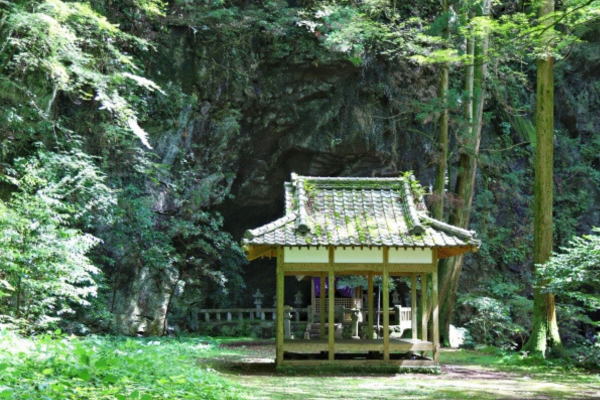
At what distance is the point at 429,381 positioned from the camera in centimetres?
1105

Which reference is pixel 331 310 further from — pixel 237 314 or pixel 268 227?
pixel 237 314

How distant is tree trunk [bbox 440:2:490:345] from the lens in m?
18.5

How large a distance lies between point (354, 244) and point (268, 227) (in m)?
1.56

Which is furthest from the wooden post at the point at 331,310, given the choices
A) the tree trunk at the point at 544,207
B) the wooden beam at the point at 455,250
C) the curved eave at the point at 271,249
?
the tree trunk at the point at 544,207

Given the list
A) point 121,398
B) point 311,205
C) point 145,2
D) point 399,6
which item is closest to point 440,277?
point 311,205

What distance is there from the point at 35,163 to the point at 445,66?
36.2 ft

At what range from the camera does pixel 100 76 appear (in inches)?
517

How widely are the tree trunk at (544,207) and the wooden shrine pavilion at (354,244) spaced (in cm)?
290

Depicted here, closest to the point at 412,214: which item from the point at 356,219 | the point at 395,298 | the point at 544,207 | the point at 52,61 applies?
the point at 356,219

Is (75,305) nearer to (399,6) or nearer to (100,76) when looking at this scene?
(100,76)

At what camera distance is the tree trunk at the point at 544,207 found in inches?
564

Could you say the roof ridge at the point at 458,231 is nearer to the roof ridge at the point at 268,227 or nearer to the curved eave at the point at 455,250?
the curved eave at the point at 455,250

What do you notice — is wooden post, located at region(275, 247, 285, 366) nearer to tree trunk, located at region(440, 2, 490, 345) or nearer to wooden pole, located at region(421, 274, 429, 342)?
wooden pole, located at region(421, 274, 429, 342)

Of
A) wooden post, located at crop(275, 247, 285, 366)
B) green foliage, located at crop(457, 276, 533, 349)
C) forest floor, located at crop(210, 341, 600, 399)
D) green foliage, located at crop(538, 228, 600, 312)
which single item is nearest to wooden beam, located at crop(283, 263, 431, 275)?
wooden post, located at crop(275, 247, 285, 366)
